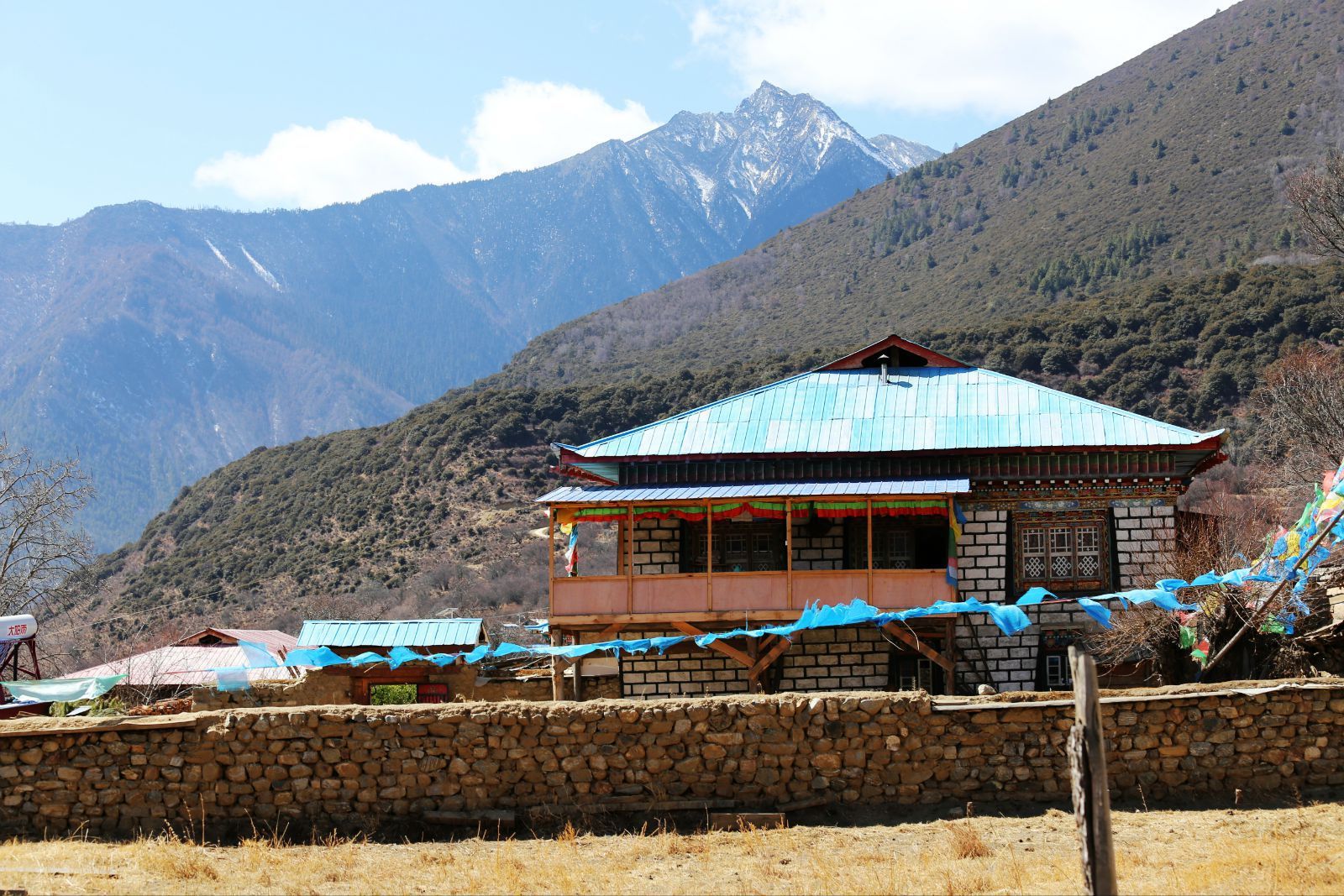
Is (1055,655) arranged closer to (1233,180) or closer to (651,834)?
(651,834)

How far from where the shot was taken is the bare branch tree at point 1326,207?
148ft

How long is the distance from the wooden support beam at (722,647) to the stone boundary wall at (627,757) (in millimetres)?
8050

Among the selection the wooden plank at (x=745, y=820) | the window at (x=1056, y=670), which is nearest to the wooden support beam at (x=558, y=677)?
the window at (x=1056, y=670)

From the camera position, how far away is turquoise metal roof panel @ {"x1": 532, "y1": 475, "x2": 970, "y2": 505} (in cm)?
2423

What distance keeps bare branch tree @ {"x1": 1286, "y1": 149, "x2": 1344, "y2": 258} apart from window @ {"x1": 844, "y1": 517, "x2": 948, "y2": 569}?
23359 millimetres

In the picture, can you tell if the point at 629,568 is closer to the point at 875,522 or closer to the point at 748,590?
the point at 748,590

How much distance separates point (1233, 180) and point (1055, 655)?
6606 cm

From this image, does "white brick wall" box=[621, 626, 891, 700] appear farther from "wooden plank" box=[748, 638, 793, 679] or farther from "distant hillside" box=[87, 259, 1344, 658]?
"distant hillside" box=[87, 259, 1344, 658]

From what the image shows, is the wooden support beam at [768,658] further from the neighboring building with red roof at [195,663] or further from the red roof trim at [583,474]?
the neighboring building with red roof at [195,663]

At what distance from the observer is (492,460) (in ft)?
220

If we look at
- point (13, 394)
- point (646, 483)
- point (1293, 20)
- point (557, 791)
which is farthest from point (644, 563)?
point (13, 394)

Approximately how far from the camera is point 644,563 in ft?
89.7

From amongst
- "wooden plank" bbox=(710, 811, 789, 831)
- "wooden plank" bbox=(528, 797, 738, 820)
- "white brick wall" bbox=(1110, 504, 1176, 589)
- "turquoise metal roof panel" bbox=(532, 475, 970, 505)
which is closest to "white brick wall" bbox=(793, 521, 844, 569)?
"turquoise metal roof panel" bbox=(532, 475, 970, 505)

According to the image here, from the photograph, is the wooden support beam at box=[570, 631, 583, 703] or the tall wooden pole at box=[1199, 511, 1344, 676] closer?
the tall wooden pole at box=[1199, 511, 1344, 676]
